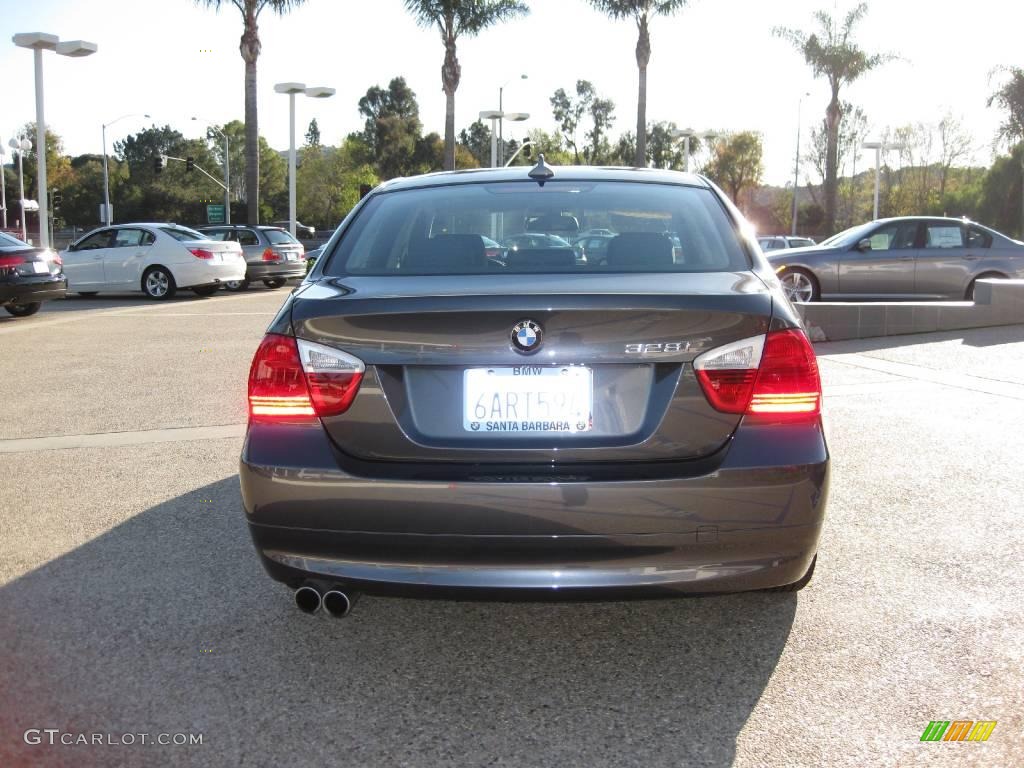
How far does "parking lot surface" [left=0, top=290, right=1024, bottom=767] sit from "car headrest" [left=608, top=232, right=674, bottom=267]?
3.64 ft

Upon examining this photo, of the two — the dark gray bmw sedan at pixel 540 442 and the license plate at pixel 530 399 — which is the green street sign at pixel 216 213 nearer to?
the dark gray bmw sedan at pixel 540 442

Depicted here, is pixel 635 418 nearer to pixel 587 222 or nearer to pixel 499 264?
pixel 499 264

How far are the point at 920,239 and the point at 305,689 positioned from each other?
13664mm

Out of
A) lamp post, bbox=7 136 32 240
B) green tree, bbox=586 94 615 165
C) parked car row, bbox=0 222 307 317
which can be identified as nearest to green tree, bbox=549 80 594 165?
green tree, bbox=586 94 615 165

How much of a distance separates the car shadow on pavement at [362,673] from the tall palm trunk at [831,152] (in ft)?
123

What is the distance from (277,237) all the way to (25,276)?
9.27m

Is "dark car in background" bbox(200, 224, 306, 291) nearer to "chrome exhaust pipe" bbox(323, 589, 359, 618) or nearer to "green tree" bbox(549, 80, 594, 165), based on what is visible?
"chrome exhaust pipe" bbox(323, 589, 359, 618)

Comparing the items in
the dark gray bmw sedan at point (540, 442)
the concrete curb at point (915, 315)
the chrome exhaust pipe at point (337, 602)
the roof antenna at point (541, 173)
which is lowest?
the chrome exhaust pipe at point (337, 602)

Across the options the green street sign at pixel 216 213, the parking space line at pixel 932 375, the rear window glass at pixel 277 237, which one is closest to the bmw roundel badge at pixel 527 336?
the parking space line at pixel 932 375

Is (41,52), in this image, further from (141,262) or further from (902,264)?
(902,264)

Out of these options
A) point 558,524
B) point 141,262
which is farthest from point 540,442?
point 141,262

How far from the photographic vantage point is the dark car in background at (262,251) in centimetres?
2394

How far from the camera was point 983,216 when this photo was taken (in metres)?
58.8

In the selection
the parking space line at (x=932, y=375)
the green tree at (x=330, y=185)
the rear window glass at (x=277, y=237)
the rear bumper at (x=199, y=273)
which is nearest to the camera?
the parking space line at (x=932, y=375)
